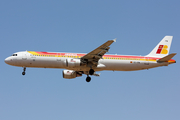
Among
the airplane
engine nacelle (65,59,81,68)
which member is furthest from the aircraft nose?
engine nacelle (65,59,81,68)

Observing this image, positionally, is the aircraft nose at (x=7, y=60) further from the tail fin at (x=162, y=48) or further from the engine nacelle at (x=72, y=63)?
the tail fin at (x=162, y=48)

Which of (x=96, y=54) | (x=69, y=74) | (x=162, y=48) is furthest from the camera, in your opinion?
(x=162, y=48)

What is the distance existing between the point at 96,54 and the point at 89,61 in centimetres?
191

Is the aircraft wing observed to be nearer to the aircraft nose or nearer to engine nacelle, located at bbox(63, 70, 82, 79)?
engine nacelle, located at bbox(63, 70, 82, 79)

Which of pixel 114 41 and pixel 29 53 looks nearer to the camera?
pixel 114 41

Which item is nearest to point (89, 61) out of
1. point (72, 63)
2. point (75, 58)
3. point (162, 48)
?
point (75, 58)

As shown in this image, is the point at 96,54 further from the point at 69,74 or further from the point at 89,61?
the point at 69,74

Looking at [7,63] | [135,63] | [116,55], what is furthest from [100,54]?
[7,63]

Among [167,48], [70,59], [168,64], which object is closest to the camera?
[70,59]

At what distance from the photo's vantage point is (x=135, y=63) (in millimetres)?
50344

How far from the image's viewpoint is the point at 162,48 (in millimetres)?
54406

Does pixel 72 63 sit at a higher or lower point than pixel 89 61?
lower

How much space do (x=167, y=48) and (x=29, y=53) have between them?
25762mm

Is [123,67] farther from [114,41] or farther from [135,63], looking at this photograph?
[114,41]
